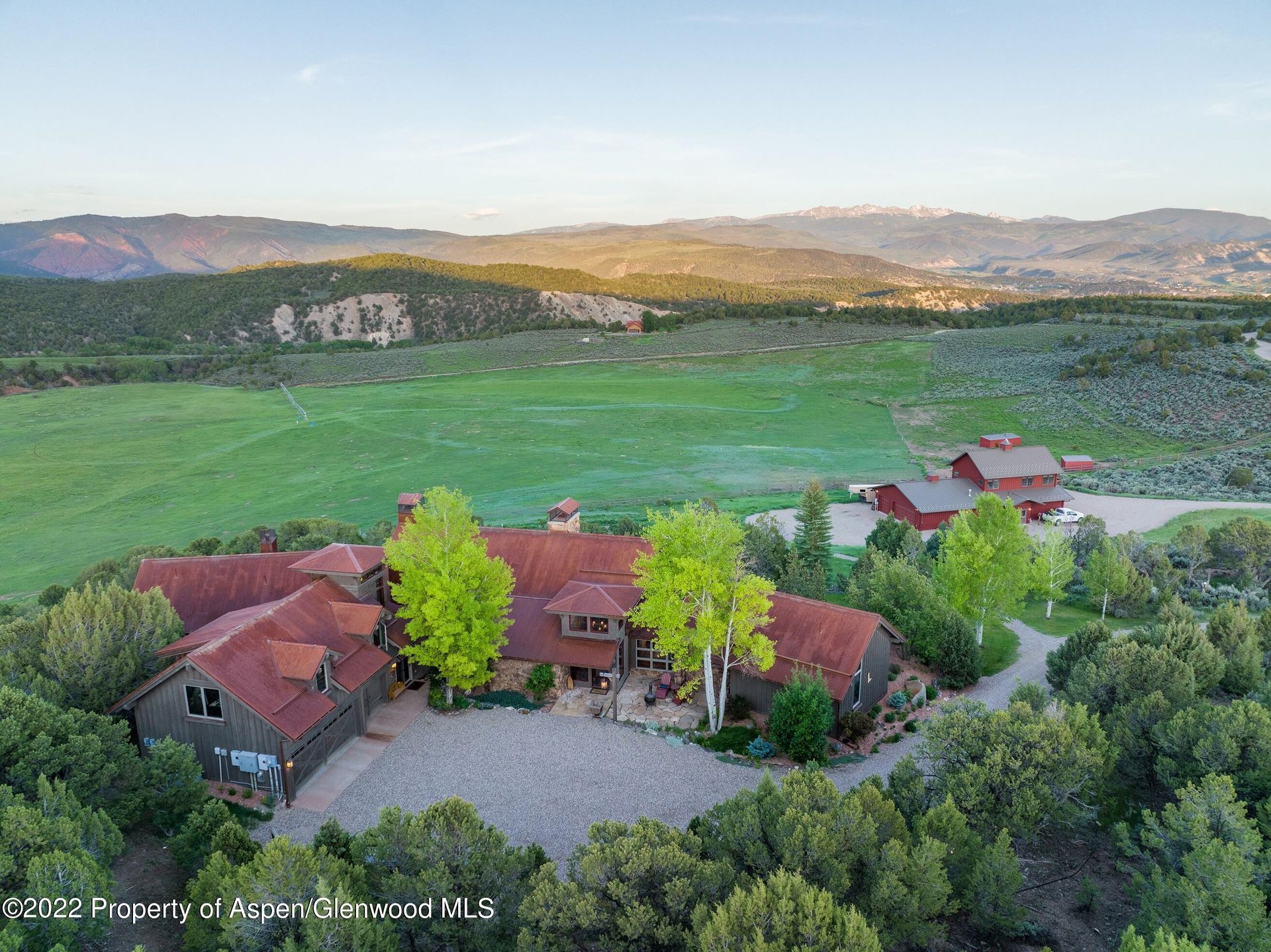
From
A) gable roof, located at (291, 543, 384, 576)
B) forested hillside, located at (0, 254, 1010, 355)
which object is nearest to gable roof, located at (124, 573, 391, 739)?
gable roof, located at (291, 543, 384, 576)

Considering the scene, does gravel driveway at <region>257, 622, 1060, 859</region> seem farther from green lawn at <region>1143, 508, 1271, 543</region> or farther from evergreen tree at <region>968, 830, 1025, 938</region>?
green lawn at <region>1143, 508, 1271, 543</region>

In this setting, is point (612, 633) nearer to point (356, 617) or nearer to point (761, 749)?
point (761, 749)

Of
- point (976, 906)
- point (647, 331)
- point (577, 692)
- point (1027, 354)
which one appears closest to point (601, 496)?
point (577, 692)

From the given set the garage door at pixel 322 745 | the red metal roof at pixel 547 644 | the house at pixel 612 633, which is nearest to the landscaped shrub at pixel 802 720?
the house at pixel 612 633

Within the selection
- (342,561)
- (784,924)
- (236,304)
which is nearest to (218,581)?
(342,561)

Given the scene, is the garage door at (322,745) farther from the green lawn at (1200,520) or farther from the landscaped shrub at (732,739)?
the green lawn at (1200,520)
